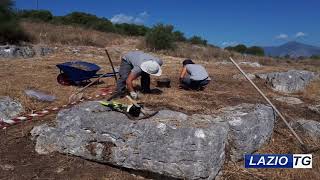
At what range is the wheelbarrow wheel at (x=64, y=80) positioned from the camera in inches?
381

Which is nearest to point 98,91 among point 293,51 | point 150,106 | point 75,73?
point 75,73

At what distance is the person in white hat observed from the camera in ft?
24.7

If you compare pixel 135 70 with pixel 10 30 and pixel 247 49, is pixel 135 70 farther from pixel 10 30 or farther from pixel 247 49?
pixel 247 49

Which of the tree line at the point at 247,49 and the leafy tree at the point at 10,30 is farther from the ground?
the leafy tree at the point at 10,30

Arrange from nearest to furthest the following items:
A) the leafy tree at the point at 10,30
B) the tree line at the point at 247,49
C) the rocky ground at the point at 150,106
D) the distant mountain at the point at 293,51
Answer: the rocky ground at the point at 150,106 → the distant mountain at the point at 293,51 → the leafy tree at the point at 10,30 → the tree line at the point at 247,49

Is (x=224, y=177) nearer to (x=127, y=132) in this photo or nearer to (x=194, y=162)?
(x=194, y=162)

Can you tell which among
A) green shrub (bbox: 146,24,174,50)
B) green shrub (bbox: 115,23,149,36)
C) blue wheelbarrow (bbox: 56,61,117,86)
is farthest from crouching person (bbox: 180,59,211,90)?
green shrub (bbox: 115,23,149,36)

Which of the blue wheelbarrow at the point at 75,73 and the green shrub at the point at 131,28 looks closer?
the blue wheelbarrow at the point at 75,73

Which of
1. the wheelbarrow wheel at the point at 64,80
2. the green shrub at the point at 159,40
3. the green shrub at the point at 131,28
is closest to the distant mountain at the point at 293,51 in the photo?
the wheelbarrow wheel at the point at 64,80

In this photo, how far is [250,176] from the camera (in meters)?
5.88

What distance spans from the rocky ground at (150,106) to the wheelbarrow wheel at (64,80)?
0.13m

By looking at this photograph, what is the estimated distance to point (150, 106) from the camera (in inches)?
278

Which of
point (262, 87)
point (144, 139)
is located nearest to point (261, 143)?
point (144, 139)

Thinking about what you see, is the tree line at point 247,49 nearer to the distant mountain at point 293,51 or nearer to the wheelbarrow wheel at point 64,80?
the distant mountain at point 293,51
